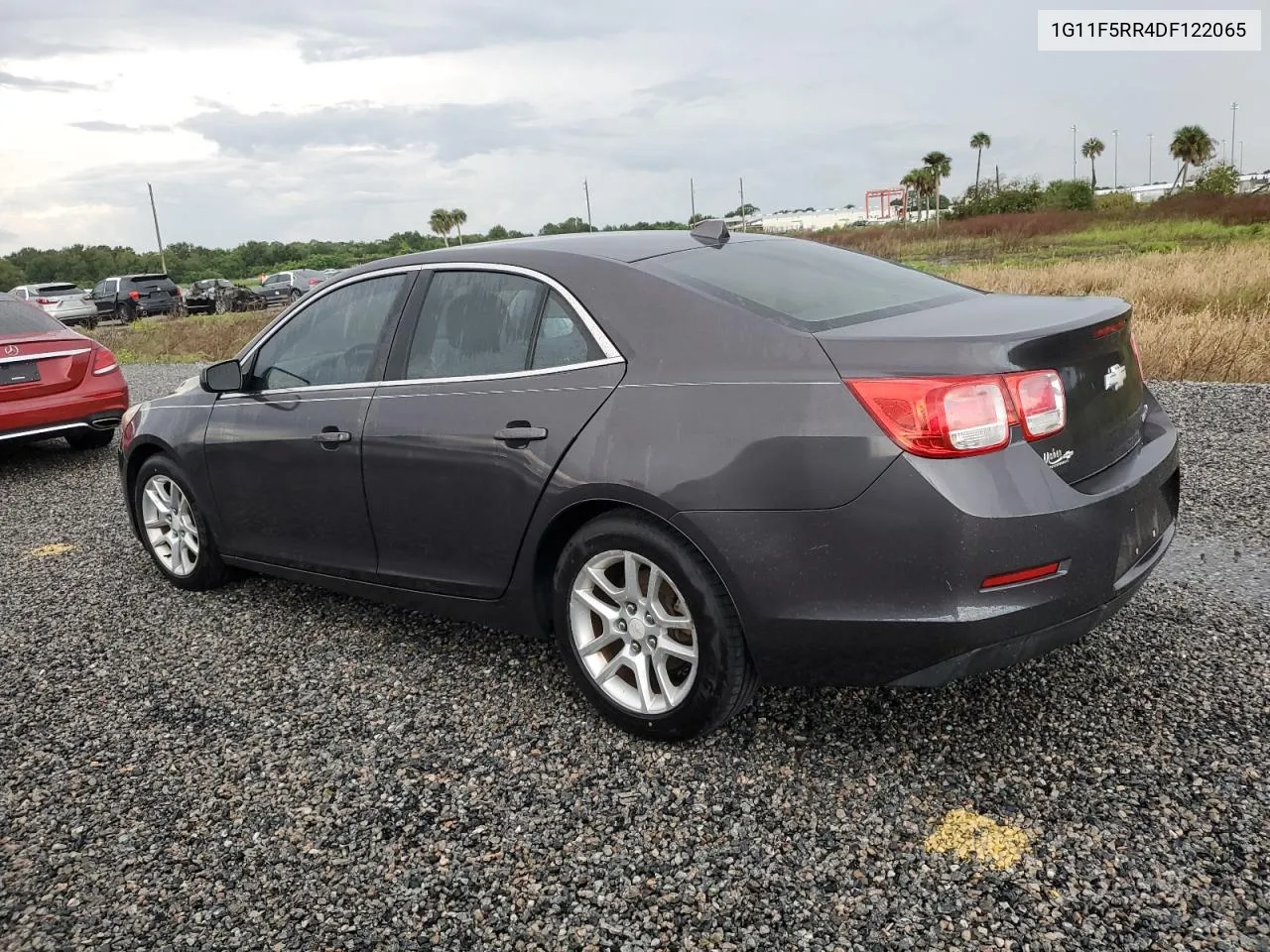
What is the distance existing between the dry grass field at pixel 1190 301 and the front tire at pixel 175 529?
8282 millimetres

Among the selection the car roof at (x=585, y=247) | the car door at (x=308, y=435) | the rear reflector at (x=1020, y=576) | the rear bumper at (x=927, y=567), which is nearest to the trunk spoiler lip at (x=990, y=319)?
the rear bumper at (x=927, y=567)

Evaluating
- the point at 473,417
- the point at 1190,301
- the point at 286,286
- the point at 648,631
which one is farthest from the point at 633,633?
the point at 286,286

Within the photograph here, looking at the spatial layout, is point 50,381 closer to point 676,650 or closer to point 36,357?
point 36,357

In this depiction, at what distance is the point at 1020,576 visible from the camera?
2.52 meters

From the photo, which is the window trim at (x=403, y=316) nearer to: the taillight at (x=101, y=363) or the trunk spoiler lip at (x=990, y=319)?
the trunk spoiler lip at (x=990, y=319)

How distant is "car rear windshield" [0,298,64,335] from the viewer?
26.9 feet

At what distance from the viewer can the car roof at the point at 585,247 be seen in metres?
3.40

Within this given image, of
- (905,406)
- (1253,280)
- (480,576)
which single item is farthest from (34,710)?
(1253,280)

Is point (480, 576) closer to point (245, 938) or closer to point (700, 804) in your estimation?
point (700, 804)

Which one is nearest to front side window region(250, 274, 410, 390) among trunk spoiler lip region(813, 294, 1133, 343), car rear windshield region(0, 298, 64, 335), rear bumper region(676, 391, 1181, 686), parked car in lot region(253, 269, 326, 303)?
rear bumper region(676, 391, 1181, 686)

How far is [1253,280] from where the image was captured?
42.1 feet

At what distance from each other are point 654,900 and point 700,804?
0.43 m

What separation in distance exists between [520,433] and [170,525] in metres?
2.63

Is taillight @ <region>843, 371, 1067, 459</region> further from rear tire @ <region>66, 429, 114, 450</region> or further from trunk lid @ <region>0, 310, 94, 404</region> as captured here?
rear tire @ <region>66, 429, 114, 450</region>
